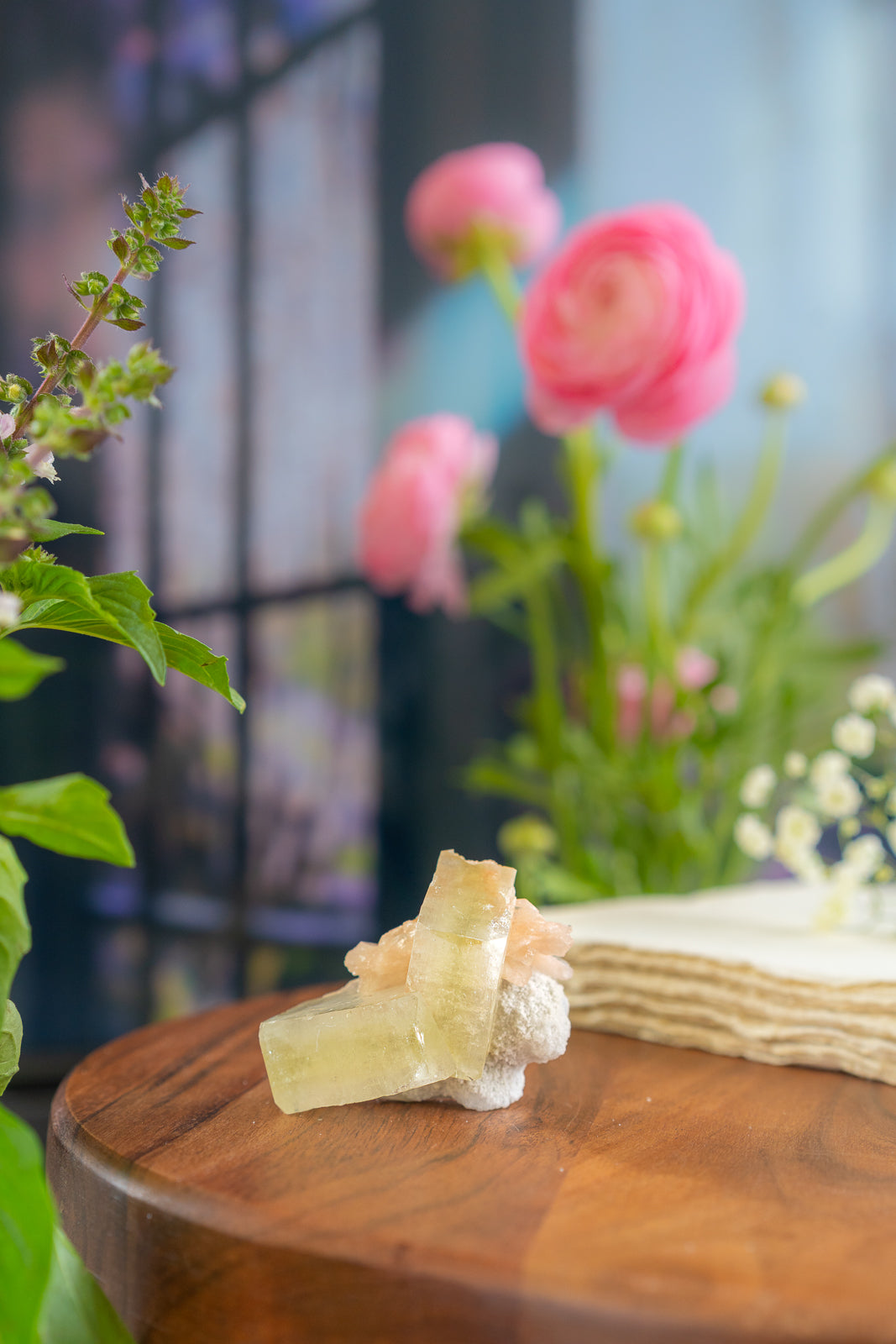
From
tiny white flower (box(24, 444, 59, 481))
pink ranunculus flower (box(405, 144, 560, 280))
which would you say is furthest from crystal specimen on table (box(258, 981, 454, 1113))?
pink ranunculus flower (box(405, 144, 560, 280))

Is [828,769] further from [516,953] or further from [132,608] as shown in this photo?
[132,608]

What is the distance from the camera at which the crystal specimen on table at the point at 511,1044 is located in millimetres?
429

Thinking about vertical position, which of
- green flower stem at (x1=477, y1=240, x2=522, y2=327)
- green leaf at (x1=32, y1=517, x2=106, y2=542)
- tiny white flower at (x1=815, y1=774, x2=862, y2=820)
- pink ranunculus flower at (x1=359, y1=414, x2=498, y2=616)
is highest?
green flower stem at (x1=477, y1=240, x2=522, y2=327)

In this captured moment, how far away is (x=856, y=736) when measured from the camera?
656mm

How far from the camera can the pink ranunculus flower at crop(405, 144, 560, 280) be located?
107 centimetres

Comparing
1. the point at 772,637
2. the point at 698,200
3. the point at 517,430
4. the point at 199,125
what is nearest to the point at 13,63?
the point at 199,125

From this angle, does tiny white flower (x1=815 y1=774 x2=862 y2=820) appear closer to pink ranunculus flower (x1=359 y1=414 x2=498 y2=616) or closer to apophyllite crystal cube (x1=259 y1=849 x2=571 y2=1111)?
apophyllite crystal cube (x1=259 y1=849 x2=571 y2=1111)

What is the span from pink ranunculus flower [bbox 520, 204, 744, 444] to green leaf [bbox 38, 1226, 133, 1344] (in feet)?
2.52

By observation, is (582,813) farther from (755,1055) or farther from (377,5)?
(377,5)

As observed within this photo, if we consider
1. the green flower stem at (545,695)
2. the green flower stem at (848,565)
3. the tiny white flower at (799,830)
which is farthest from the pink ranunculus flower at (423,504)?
the tiny white flower at (799,830)

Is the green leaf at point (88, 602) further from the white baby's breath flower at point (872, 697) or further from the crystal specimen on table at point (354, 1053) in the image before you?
the white baby's breath flower at point (872, 697)

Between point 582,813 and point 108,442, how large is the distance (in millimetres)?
696

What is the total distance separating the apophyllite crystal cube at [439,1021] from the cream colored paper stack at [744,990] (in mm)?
139

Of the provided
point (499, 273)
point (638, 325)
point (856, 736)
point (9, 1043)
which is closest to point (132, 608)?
point (9, 1043)
